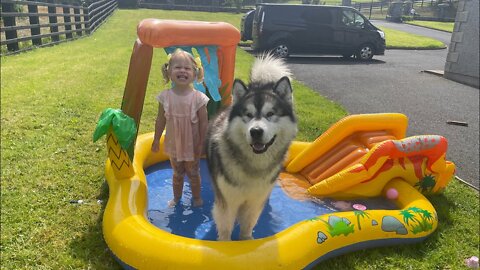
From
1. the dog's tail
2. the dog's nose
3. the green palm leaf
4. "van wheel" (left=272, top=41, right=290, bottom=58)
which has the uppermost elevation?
the dog's tail

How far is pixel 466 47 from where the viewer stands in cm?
1212

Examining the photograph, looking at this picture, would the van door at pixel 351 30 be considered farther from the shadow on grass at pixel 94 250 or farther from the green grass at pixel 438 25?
the green grass at pixel 438 25

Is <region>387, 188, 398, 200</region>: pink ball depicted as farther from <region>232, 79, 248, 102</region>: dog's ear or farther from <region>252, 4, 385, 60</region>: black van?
<region>252, 4, 385, 60</region>: black van

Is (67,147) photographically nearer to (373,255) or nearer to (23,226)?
(23,226)

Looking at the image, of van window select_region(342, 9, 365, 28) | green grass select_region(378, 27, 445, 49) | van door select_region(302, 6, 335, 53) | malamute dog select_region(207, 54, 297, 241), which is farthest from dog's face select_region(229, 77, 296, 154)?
green grass select_region(378, 27, 445, 49)

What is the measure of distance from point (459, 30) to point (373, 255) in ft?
36.7

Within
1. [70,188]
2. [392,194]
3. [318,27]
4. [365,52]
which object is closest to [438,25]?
[365,52]

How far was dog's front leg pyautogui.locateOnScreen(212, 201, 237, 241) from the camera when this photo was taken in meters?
3.46

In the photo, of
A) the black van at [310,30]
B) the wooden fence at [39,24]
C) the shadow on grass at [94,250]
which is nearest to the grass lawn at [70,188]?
the shadow on grass at [94,250]

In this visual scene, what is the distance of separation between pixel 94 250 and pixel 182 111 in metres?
1.45

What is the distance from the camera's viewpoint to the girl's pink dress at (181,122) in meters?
3.75

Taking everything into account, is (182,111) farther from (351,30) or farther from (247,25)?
(247,25)

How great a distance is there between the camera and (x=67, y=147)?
225 inches

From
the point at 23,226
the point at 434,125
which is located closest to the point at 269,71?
the point at 23,226
